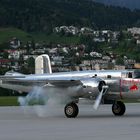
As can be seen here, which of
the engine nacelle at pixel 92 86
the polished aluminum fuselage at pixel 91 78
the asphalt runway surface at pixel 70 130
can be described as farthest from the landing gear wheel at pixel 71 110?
the asphalt runway surface at pixel 70 130

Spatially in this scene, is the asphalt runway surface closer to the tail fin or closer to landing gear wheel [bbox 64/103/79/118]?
landing gear wheel [bbox 64/103/79/118]

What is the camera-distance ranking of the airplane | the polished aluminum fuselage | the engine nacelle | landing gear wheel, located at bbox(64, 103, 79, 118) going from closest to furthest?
the engine nacelle → the airplane → the polished aluminum fuselage → landing gear wheel, located at bbox(64, 103, 79, 118)

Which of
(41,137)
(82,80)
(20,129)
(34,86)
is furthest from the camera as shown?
(34,86)

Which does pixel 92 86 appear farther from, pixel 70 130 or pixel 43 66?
pixel 43 66

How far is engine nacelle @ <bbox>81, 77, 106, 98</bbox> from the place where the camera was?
1094 inches

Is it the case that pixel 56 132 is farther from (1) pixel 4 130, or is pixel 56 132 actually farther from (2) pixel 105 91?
(2) pixel 105 91

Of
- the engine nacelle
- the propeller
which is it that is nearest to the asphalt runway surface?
the propeller

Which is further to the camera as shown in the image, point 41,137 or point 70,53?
point 70,53

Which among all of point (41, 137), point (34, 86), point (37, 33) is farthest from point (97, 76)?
point (37, 33)

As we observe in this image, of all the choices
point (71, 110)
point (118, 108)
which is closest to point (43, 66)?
point (118, 108)

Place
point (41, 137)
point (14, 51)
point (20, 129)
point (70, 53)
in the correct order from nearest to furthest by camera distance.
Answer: point (41, 137)
point (20, 129)
point (70, 53)
point (14, 51)

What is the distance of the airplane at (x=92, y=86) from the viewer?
28016 millimetres

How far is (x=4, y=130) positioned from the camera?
71.5ft

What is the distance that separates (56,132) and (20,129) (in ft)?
6.31
